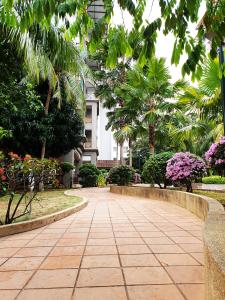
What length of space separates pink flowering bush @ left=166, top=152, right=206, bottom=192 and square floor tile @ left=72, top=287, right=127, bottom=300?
7.41 m

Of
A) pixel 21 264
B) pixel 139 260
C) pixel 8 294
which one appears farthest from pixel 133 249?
pixel 8 294

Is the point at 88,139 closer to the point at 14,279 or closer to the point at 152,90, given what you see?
the point at 152,90

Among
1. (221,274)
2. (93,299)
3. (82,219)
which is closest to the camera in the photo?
(221,274)

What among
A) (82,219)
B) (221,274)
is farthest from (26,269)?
(82,219)

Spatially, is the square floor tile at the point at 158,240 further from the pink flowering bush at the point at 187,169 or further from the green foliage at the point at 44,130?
the green foliage at the point at 44,130

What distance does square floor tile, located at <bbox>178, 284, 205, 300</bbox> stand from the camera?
268 cm

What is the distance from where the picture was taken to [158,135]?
16.6 m

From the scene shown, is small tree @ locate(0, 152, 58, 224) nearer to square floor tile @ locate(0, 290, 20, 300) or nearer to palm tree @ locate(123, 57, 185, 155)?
square floor tile @ locate(0, 290, 20, 300)

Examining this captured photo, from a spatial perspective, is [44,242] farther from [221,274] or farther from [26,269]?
[221,274]

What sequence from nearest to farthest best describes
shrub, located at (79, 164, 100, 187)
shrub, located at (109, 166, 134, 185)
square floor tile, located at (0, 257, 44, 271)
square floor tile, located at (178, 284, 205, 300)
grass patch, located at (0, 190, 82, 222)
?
square floor tile, located at (178, 284, 205, 300) → square floor tile, located at (0, 257, 44, 271) → grass patch, located at (0, 190, 82, 222) → shrub, located at (109, 166, 134, 185) → shrub, located at (79, 164, 100, 187)

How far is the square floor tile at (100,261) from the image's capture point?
3.63m

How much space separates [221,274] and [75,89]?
61.2 feet

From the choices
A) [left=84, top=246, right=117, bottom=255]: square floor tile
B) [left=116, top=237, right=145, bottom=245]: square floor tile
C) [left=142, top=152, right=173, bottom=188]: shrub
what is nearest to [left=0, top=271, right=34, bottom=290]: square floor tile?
[left=84, top=246, right=117, bottom=255]: square floor tile

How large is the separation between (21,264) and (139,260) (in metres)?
1.50
